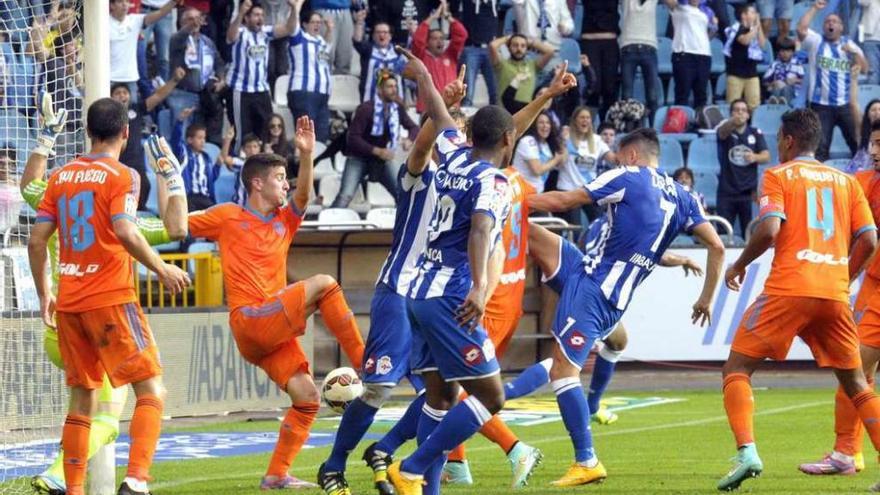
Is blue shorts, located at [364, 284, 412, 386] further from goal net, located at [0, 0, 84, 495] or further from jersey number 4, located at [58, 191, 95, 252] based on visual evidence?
goal net, located at [0, 0, 84, 495]

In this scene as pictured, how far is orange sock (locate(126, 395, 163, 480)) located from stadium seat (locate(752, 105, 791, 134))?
16.6 metres

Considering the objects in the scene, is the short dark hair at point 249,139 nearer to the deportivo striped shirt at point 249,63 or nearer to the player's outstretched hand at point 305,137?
the deportivo striped shirt at point 249,63

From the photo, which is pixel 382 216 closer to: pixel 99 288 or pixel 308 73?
pixel 308 73

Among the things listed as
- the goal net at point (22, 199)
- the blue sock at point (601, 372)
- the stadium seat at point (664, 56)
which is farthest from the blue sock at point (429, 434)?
the stadium seat at point (664, 56)

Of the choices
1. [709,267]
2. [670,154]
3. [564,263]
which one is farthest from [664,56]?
[709,267]

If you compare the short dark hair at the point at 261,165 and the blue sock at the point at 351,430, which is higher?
the short dark hair at the point at 261,165

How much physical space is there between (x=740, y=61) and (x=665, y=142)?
6.84 ft

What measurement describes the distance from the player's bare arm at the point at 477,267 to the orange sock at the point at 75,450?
7.71 ft

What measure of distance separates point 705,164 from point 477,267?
15.8 metres

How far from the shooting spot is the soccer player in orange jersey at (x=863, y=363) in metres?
10.3

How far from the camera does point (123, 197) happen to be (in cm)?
859

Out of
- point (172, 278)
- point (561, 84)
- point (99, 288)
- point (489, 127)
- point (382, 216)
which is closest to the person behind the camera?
point (489, 127)

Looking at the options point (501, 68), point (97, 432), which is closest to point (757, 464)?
point (97, 432)

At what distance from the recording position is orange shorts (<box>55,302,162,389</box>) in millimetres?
8672
